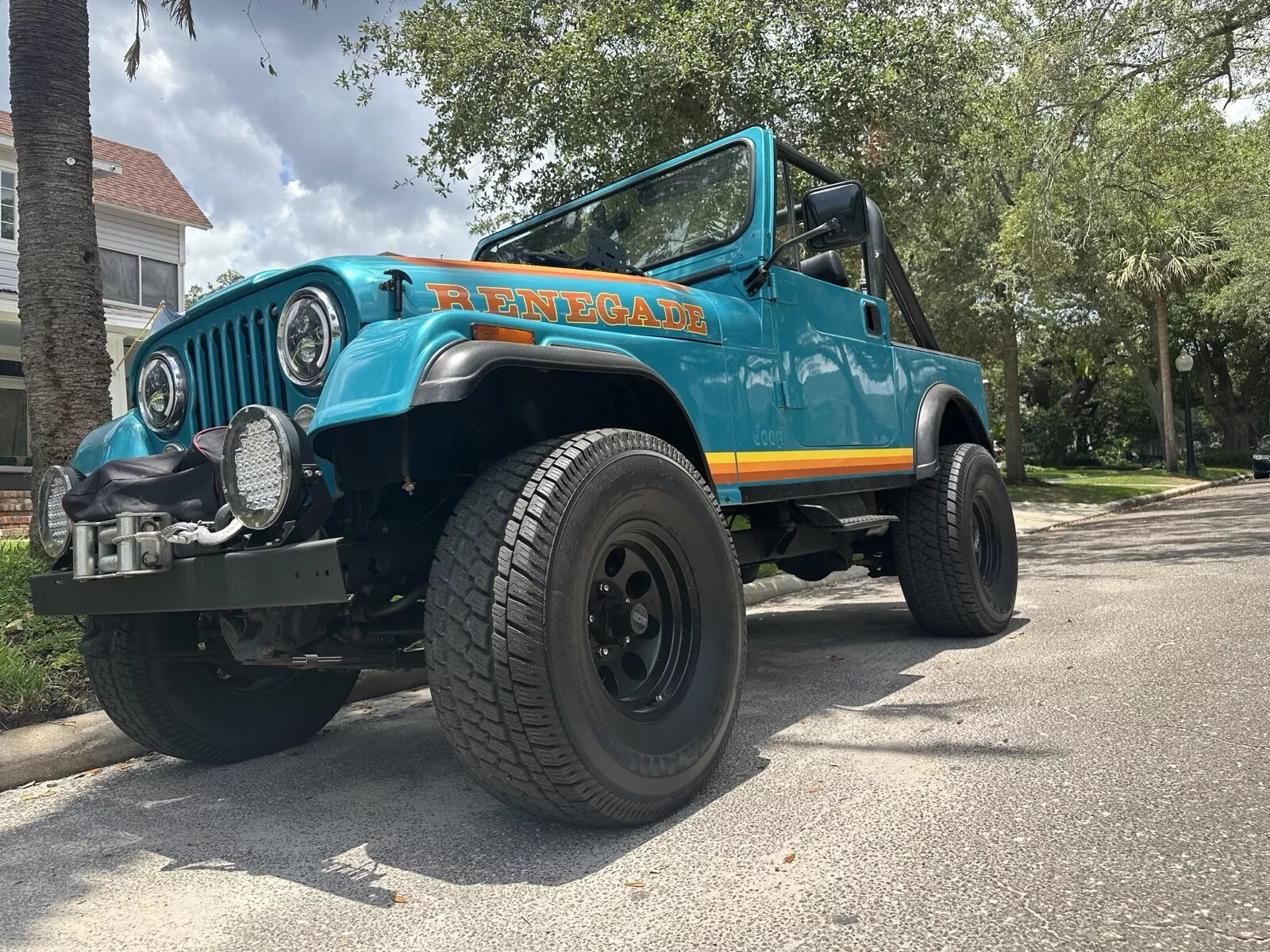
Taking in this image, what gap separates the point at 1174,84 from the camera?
12.5m

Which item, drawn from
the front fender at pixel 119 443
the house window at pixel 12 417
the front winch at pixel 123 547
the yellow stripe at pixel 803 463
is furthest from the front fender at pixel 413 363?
the house window at pixel 12 417

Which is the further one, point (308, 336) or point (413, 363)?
point (308, 336)

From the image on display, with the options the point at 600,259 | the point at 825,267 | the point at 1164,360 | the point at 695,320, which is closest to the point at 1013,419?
the point at 1164,360

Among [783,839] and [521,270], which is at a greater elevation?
[521,270]

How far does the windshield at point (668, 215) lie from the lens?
13.7 ft

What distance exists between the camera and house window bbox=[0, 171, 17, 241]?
16297mm

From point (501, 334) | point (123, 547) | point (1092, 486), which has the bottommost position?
point (1092, 486)

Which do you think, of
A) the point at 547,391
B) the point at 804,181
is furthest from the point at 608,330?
the point at 804,181

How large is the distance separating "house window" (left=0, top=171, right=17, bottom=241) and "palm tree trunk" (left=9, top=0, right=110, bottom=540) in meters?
12.8

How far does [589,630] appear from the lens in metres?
2.71

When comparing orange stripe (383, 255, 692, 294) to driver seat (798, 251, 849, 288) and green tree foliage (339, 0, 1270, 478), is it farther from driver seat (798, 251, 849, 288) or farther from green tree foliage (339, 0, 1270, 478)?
green tree foliage (339, 0, 1270, 478)

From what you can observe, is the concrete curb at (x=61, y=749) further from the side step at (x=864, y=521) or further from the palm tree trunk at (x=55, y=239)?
the side step at (x=864, y=521)

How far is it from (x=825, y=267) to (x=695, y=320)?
136cm

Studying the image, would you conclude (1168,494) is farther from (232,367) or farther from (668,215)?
(232,367)
